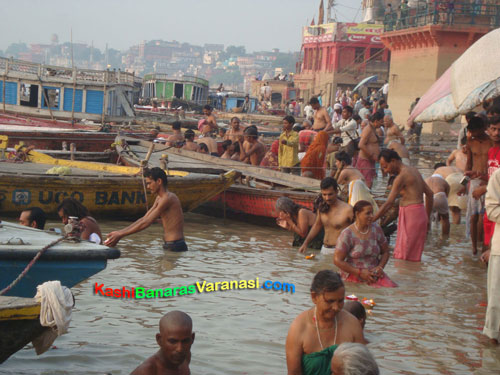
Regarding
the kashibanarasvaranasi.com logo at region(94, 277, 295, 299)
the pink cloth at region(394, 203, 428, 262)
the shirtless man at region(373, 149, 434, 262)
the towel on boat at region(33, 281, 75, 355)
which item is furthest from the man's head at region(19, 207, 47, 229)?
the pink cloth at region(394, 203, 428, 262)

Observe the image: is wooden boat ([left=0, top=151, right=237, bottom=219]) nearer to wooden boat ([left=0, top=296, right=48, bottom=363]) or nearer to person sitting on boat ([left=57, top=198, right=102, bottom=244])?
person sitting on boat ([left=57, top=198, right=102, bottom=244])

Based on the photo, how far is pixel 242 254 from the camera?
32.1 ft

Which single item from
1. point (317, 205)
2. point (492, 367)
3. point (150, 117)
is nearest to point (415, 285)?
point (317, 205)

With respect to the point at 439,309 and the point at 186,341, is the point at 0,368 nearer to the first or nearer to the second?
the point at 186,341

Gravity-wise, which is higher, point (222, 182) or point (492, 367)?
point (222, 182)

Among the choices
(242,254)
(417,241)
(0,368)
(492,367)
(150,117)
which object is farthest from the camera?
(150,117)

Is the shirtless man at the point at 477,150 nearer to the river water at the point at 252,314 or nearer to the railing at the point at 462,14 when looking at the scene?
the river water at the point at 252,314

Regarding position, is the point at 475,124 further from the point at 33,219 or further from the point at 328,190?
the point at 33,219

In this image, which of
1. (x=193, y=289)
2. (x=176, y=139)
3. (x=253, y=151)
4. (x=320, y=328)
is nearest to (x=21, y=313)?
(x=320, y=328)

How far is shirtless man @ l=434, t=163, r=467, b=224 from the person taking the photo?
11.7 metres

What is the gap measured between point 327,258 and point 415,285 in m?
1.18

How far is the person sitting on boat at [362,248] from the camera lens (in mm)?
7008

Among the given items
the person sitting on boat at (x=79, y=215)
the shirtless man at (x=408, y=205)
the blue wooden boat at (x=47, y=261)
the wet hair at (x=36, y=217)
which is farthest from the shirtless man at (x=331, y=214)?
the blue wooden boat at (x=47, y=261)

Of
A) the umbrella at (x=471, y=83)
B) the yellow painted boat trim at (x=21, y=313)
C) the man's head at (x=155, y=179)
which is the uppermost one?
the umbrella at (x=471, y=83)
